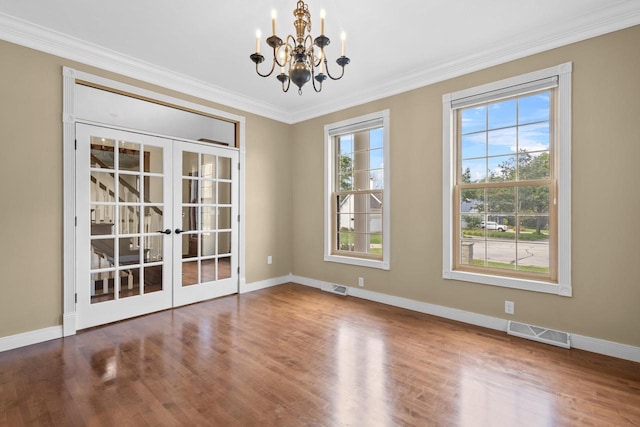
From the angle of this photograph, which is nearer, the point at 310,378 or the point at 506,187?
the point at 310,378

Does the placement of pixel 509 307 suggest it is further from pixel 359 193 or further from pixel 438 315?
pixel 359 193

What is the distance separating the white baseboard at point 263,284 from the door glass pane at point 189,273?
2.43 feet

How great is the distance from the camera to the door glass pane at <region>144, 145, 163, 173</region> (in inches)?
147

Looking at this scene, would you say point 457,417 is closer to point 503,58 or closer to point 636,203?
point 636,203

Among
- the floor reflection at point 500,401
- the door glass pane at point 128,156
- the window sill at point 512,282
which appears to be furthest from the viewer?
the door glass pane at point 128,156

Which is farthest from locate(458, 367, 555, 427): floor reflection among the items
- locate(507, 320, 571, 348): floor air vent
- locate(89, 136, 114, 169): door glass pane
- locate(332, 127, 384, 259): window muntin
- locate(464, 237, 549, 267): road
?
locate(89, 136, 114, 169): door glass pane

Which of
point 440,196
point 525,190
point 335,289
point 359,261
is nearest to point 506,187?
point 525,190

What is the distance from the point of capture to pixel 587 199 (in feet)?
9.18

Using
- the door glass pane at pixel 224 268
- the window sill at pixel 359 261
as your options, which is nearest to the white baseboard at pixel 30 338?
the door glass pane at pixel 224 268

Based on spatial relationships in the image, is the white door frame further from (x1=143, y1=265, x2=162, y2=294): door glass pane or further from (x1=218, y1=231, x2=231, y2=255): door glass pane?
(x1=218, y1=231, x2=231, y2=255): door glass pane

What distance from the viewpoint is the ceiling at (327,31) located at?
8.50 ft

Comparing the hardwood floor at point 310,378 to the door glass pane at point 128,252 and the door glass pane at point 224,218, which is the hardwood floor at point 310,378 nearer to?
the door glass pane at point 128,252

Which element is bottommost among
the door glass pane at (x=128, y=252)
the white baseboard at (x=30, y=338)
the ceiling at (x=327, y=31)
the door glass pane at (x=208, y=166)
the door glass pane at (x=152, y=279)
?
the white baseboard at (x=30, y=338)

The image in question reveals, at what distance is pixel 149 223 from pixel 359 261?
2.77 meters
